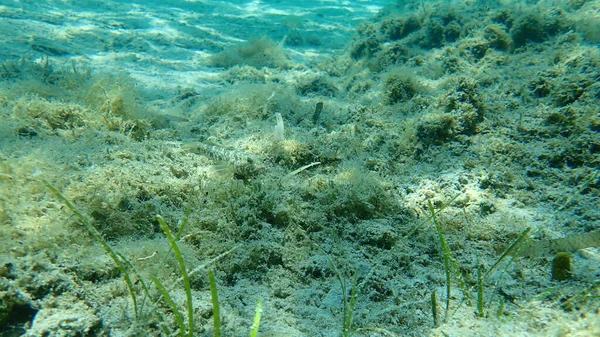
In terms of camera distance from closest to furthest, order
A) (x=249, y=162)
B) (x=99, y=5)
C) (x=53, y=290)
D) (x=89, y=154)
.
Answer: (x=53, y=290)
(x=89, y=154)
(x=249, y=162)
(x=99, y=5)

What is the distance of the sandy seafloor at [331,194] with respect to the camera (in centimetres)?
191

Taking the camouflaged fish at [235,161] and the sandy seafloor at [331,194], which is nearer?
the sandy seafloor at [331,194]

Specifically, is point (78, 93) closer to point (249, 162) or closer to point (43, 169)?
point (43, 169)

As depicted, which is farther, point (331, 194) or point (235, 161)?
point (235, 161)

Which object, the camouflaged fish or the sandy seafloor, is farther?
the camouflaged fish

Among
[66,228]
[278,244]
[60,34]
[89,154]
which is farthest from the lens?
[60,34]

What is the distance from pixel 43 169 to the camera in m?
2.64

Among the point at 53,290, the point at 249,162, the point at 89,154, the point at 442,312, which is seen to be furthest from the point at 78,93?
the point at 442,312

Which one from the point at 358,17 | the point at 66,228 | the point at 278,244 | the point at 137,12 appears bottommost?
the point at 278,244

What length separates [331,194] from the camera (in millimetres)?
2922

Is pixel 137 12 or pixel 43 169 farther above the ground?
pixel 137 12

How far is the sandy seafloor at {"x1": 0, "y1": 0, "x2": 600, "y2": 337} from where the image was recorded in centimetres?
191

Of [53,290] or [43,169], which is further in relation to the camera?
[43,169]

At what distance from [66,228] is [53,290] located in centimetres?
57
